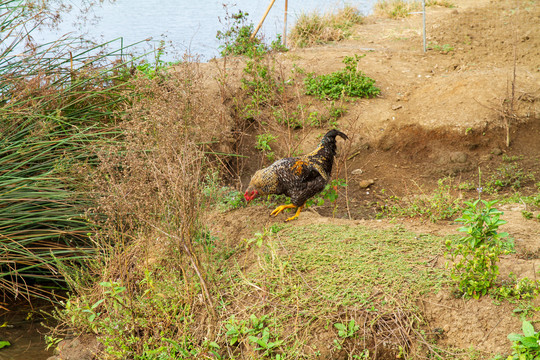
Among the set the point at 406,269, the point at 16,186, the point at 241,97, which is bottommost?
the point at 406,269

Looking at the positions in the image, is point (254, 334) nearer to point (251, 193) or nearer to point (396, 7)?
point (251, 193)

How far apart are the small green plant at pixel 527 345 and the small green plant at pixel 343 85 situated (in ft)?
16.1

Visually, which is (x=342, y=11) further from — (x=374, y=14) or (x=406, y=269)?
(x=406, y=269)

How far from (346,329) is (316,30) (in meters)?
7.87

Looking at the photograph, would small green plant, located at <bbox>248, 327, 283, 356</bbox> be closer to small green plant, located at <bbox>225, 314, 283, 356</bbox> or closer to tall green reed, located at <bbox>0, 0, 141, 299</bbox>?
small green plant, located at <bbox>225, 314, 283, 356</bbox>

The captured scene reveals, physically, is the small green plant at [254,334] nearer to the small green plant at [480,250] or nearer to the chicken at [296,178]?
the small green plant at [480,250]

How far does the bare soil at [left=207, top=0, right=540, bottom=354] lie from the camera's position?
286 cm

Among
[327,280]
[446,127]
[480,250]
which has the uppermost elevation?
[446,127]

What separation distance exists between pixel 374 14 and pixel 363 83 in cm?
531

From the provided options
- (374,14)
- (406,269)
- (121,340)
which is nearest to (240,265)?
(121,340)

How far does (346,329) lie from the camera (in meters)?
2.76

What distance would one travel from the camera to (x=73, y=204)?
3.89 metres

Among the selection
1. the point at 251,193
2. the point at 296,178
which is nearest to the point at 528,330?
the point at 296,178

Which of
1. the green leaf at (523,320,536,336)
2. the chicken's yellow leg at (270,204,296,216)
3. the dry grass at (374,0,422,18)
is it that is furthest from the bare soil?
the dry grass at (374,0,422,18)
